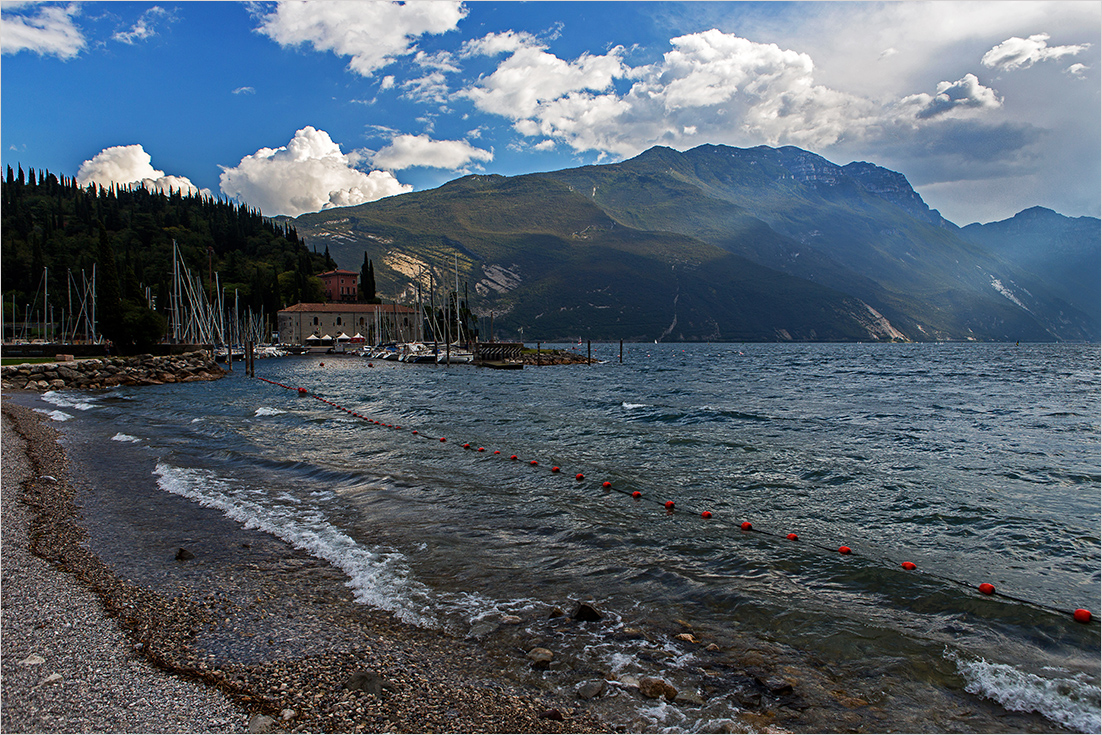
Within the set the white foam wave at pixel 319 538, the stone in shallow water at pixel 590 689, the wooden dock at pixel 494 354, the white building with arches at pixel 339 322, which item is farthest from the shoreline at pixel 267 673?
the white building with arches at pixel 339 322

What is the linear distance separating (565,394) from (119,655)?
129 feet

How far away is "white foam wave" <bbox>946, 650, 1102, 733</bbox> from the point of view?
573 centimetres

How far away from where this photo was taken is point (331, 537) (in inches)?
413

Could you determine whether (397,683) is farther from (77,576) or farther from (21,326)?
(21,326)

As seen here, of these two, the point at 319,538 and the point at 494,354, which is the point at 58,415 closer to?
the point at 319,538

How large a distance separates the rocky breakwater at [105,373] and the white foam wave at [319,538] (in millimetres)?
35684

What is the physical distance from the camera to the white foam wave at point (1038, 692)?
5.73 m

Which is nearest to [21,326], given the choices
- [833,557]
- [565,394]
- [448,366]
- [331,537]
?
[448,366]

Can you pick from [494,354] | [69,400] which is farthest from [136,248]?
[69,400]

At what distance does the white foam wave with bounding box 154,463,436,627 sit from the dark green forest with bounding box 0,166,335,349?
68.1 m

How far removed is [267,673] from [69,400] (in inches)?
1491

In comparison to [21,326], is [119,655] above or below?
below

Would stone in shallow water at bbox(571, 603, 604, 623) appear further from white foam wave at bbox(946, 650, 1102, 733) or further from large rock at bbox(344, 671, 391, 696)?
white foam wave at bbox(946, 650, 1102, 733)

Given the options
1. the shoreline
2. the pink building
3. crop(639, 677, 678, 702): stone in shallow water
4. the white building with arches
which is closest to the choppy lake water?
crop(639, 677, 678, 702): stone in shallow water
